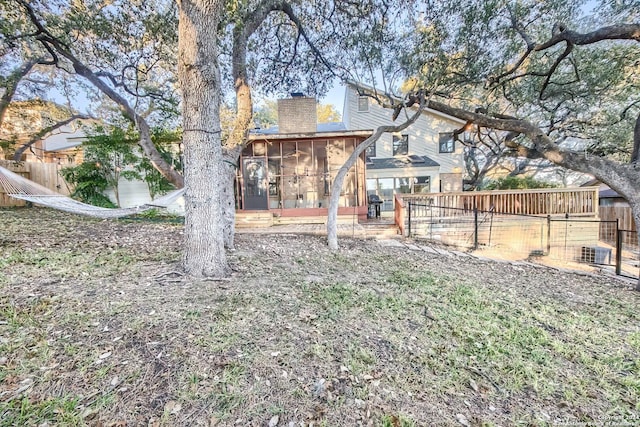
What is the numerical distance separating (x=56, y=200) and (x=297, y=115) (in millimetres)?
7036

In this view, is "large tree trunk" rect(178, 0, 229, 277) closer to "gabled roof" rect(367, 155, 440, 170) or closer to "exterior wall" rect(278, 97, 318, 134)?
"exterior wall" rect(278, 97, 318, 134)

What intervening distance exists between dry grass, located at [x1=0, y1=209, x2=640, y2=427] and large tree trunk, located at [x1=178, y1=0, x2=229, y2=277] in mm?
419

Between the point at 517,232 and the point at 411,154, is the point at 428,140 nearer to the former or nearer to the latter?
the point at 411,154

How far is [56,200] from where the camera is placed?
4879mm

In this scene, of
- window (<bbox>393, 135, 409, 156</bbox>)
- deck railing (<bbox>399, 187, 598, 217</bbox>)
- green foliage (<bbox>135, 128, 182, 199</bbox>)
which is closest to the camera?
deck railing (<bbox>399, 187, 598, 217</bbox>)

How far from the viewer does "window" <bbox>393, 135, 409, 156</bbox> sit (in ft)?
46.3

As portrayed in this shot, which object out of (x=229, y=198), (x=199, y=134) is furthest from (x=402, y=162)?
(x=199, y=134)

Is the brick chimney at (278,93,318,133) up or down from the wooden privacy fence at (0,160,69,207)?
up

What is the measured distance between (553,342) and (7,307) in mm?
4807

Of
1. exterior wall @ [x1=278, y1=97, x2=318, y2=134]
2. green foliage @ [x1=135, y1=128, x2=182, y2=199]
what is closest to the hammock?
green foliage @ [x1=135, y1=128, x2=182, y2=199]

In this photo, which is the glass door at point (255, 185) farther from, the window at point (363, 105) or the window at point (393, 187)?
the window at point (363, 105)

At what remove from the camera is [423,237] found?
809 centimetres

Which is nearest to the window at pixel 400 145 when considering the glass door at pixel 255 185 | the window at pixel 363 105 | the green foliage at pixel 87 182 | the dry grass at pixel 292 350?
the window at pixel 363 105

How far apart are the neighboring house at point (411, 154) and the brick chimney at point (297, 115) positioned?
4264mm
